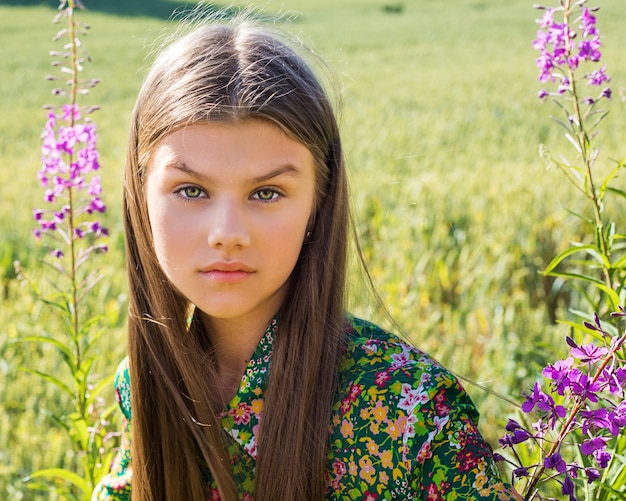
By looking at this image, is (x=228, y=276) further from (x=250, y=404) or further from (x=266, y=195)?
(x=250, y=404)

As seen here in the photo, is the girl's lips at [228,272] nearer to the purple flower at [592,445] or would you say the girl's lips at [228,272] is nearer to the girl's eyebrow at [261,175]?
the girl's eyebrow at [261,175]

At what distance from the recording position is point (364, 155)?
809 cm

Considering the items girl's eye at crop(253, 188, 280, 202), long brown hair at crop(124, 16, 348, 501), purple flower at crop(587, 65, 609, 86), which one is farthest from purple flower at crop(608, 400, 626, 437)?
purple flower at crop(587, 65, 609, 86)

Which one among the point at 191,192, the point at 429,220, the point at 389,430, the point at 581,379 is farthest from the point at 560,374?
the point at 429,220

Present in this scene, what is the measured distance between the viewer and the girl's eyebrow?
4.54 ft

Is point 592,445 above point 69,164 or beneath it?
beneath

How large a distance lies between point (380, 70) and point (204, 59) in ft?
49.3

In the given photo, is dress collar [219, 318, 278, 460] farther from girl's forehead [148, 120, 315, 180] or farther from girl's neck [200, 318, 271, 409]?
girl's forehead [148, 120, 315, 180]

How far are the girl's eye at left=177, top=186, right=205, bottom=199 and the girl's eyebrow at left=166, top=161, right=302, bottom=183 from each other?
0.10 feet

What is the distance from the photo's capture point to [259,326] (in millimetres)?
1560

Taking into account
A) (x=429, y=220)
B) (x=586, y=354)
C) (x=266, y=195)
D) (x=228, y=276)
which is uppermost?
(x=429, y=220)

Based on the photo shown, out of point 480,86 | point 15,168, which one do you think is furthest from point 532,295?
point 480,86

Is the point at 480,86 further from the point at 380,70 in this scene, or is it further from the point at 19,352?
the point at 19,352

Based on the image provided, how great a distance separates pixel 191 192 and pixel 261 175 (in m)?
0.12
